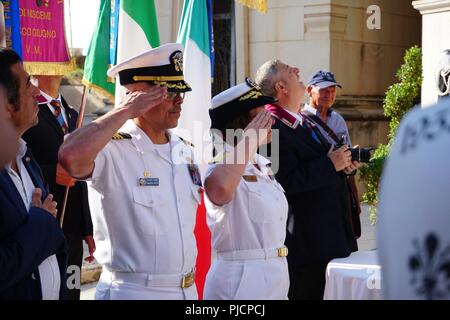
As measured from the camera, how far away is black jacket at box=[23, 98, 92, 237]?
14.1ft

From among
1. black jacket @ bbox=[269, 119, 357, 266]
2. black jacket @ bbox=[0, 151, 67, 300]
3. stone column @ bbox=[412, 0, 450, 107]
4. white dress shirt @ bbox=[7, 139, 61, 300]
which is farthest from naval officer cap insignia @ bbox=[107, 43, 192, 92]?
stone column @ bbox=[412, 0, 450, 107]

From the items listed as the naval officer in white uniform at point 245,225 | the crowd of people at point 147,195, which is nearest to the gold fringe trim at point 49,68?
the crowd of people at point 147,195

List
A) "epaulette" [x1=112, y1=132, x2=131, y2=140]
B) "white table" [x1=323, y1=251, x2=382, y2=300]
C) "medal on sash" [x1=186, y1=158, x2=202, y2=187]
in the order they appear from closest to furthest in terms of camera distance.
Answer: "epaulette" [x1=112, y1=132, x2=131, y2=140] → "medal on sash" [x1=186, y1=158, x2=202, y2=187] → "white table" [x1=323, y1=251, x2=382, y2=300]

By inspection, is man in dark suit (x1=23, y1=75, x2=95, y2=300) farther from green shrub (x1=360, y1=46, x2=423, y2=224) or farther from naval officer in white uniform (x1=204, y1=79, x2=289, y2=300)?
green shrub (x1=360, y1=46, x2=423, y2=224)

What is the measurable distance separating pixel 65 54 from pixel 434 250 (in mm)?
4053

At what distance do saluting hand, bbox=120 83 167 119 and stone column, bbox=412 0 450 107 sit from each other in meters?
5.34

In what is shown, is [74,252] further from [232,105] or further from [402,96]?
[402,96]

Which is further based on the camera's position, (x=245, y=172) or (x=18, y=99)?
(x=245, y=172)

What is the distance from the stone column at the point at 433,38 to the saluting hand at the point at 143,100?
210 inches

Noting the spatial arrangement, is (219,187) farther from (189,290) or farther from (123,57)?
(123,57)

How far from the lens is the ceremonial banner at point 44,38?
4.50 meters

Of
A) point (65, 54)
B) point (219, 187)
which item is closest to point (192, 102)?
point (65, 54)

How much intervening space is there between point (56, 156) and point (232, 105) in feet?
4.20
